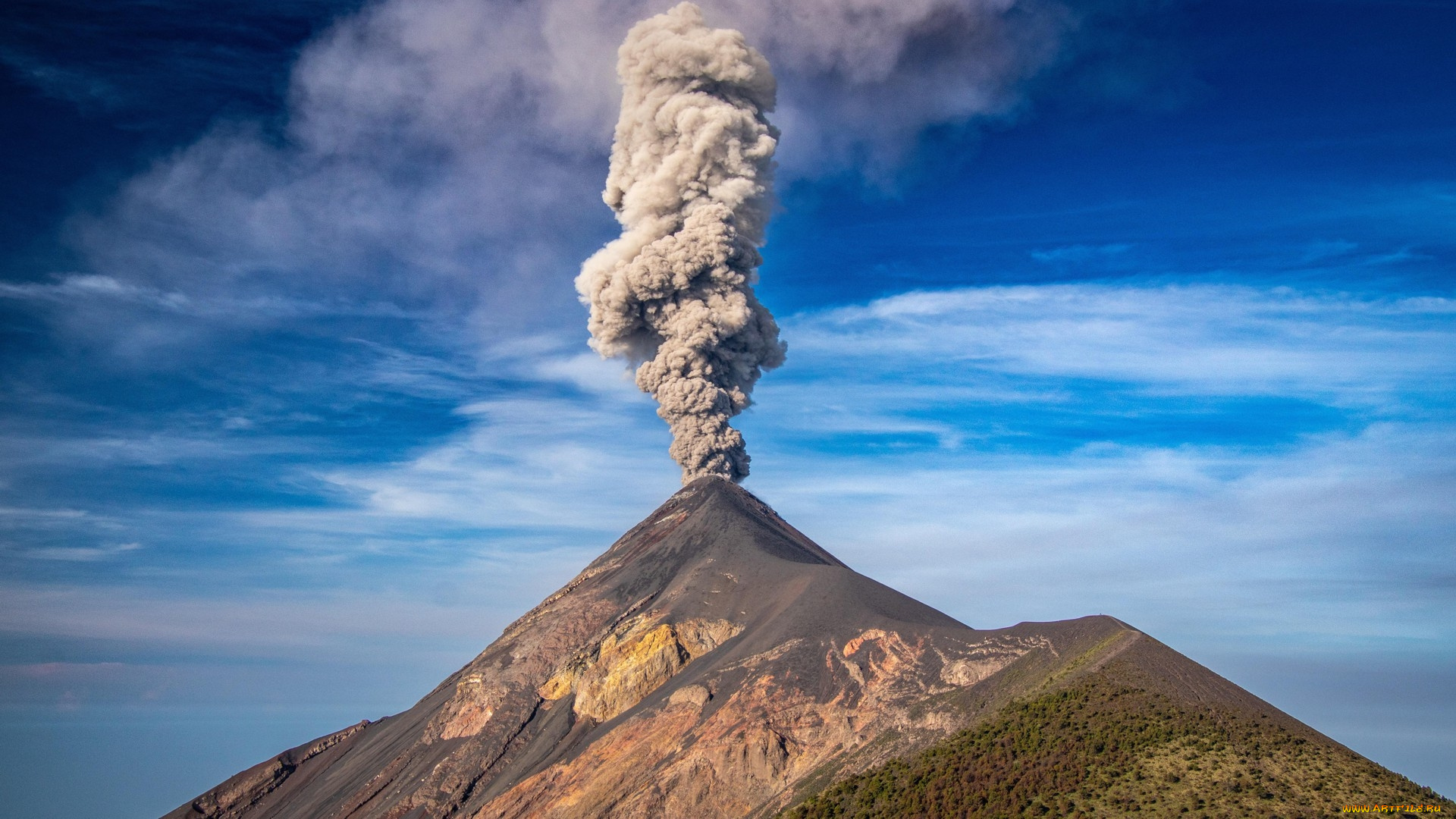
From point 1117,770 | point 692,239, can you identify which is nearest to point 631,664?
point 1117,770

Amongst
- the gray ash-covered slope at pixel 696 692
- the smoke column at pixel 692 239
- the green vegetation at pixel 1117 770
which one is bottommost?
the green vegetation at pixel 1117 770

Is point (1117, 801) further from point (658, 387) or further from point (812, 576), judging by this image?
point (658, 387)

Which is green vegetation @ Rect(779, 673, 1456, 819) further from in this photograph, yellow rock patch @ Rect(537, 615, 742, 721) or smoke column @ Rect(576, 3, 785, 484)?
smoke column @ Rect(576, 3, 785, 484)

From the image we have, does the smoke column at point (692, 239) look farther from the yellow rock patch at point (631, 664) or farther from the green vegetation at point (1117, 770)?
the green vegetation at point (1117, 770)

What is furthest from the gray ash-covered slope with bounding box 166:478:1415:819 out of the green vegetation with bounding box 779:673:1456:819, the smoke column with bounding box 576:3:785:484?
the smoke column with bounding box 576:3:785:484

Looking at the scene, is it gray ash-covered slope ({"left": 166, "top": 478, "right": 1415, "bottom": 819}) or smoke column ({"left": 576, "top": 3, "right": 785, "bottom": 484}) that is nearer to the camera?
A: gray ash-covered slope ({"left": 166, "top": 478, "right": 1415, "bottom": 819})

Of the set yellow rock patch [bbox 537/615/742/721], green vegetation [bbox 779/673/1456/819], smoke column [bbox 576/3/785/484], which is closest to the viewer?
green vegetation [bbox 779/673/1456/819]

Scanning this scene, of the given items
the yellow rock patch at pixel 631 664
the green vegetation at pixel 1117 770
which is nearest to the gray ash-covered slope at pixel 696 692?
the yellow rock patch at pixel 631 664
